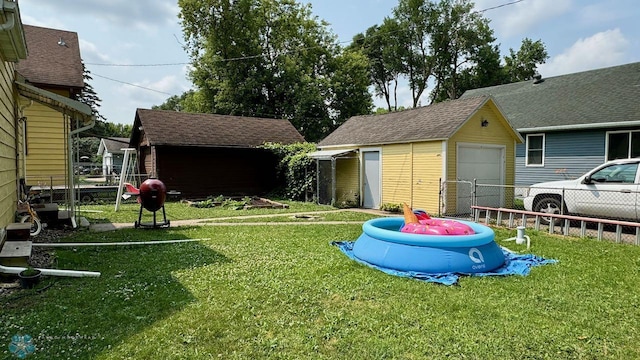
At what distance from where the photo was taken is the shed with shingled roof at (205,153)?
17.8 metres

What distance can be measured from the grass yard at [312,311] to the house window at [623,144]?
10180 mm

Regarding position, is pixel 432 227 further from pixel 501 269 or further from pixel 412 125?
pixel 412 125

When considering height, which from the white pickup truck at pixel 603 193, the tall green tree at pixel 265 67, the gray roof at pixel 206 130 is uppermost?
the tall green tree at pixel 265 67

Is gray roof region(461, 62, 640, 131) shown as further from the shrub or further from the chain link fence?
the shrub

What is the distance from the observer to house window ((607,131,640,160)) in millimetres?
14130

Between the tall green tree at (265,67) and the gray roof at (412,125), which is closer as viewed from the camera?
the gray roof at (412,125)

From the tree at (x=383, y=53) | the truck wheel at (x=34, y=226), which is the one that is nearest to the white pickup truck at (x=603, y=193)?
the truck wheel at (x=34, y=226)

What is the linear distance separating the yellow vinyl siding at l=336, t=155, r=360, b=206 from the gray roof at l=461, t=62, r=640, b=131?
7770 mm

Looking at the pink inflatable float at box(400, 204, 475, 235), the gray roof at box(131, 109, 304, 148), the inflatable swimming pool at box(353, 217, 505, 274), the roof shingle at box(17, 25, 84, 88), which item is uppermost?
the roof shingle at box(17, 25, 84, 88)

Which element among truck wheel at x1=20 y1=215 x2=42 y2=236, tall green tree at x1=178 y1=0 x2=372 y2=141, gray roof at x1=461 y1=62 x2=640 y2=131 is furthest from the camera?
tall green tree at x1=178 y1=0 x2=372 y2=141

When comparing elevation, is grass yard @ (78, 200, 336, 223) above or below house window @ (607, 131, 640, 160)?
below

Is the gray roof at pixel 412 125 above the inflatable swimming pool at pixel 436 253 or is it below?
above

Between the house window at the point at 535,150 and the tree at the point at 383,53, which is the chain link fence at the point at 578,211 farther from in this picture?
the tree at the point at 383,53

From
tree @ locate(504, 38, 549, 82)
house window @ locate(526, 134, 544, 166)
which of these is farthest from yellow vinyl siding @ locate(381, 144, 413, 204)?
tree @ locate(504, 38, 549, 82)
